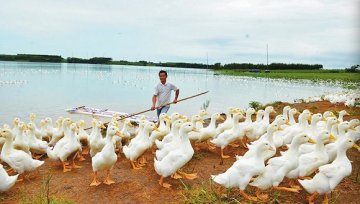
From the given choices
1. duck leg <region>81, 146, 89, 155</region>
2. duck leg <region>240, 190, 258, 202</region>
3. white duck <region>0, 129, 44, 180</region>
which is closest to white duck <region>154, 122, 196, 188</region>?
duck leg <region>240, 190, 258, 202</region>

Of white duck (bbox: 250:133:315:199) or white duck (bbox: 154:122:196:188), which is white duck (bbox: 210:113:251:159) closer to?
white duck (bbox: 154:122:196:188)

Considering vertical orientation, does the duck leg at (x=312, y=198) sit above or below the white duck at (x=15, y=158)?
below

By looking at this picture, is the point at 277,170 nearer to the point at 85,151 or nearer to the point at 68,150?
the point at 68,150

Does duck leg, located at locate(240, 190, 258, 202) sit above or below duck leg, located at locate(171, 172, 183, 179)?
below

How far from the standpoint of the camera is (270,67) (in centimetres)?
8588

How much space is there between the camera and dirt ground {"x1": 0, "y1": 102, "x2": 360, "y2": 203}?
6.27 metres

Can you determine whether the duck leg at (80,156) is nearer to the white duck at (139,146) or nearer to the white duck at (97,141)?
the white duck at (97,141)

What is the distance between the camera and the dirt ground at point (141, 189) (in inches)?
247

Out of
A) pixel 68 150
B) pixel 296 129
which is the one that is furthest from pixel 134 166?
pixel 296 129

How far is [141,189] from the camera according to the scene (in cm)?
678

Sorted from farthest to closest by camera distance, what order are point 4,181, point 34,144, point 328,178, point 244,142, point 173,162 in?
point 244,142, point 34,144, point 173,162, point 4,181, point 328,178

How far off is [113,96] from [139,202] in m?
22.9

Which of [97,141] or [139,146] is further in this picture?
[97,141]

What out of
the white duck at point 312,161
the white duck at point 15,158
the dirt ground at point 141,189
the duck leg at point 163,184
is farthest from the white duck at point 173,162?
the white duck at point 15,158
